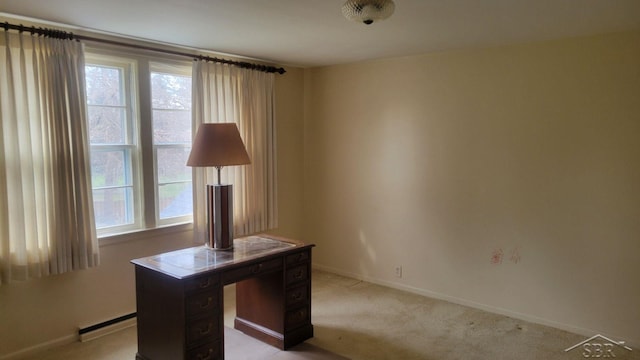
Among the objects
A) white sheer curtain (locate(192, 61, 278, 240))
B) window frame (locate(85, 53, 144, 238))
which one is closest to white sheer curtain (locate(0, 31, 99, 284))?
window frame (locate(85, 53, 144, 238))

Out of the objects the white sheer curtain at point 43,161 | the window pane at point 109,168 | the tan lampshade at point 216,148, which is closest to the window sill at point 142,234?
the white sheer curtain at point 43,161

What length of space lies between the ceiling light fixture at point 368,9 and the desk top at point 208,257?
1.68 m

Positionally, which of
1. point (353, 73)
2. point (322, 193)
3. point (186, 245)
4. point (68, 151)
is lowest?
point (186, 245)

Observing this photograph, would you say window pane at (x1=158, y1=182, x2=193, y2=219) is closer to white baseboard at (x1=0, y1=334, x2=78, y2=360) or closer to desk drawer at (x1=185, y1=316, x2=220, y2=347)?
white baseboard at (x1=0, y1=334, x2=78, y2=360)

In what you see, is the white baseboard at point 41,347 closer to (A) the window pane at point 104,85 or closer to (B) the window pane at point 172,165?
(B) the window pane at point 172,165

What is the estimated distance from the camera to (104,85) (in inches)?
133

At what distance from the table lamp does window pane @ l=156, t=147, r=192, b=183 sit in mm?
838

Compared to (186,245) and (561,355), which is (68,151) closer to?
(186,245)

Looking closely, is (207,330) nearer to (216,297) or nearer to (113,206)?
(216,297)

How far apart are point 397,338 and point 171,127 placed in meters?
2.58

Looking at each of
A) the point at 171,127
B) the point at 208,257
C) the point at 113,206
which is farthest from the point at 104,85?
the point at 208,257

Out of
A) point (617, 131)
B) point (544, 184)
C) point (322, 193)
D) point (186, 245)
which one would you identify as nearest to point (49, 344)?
point (186, 245)

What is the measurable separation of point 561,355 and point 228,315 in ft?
8.46

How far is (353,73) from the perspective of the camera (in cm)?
460
